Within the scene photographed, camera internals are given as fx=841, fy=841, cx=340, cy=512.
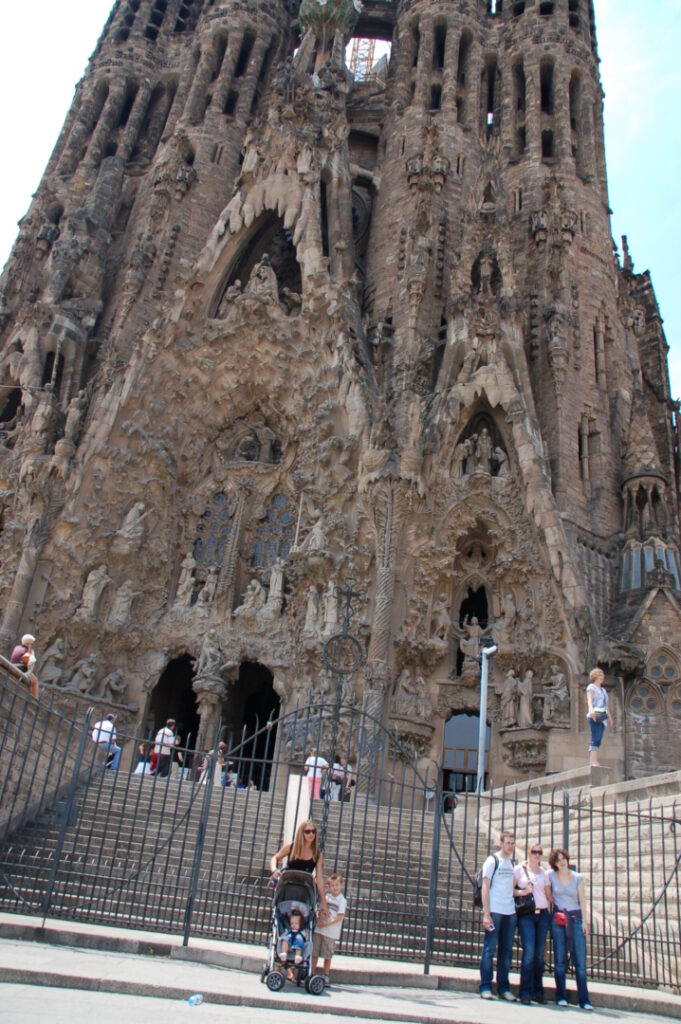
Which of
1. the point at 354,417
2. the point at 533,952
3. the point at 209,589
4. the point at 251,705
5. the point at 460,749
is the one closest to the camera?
the point at 533,952

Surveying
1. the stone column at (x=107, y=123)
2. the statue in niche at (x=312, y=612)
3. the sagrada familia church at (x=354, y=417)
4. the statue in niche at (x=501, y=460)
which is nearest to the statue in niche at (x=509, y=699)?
the sagrada familia church at (x=354, y=417)

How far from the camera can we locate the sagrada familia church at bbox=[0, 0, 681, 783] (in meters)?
16.8

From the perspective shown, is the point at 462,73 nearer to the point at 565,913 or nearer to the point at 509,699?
the point at 509,699

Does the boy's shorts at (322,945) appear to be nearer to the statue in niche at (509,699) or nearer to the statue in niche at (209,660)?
the statue in niche at (509,699)

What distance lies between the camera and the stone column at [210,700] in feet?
57.5

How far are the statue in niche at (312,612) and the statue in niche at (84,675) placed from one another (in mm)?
4492

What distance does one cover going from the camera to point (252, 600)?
18828 mm

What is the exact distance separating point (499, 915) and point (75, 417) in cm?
1580

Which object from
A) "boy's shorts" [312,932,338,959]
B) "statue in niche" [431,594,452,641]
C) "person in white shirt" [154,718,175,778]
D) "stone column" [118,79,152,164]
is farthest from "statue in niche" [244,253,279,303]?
"boy's shorts" [312,932,338,959]

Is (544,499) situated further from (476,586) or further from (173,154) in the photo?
(173,154)

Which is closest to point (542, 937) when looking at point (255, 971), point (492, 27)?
point (255, 971)

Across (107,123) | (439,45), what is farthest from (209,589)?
(439,45)

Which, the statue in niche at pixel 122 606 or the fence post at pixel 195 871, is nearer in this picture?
the fence post at pixel 195 871

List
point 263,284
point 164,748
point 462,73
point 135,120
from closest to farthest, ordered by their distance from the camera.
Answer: point 164,748 < point 263,284 < point 462,73 < point 135,120
